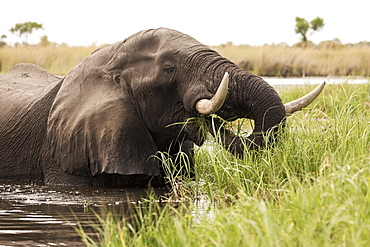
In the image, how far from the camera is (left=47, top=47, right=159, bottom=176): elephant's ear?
6.42 meters

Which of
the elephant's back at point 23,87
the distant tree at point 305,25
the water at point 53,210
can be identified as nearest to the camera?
the water at point 53,210

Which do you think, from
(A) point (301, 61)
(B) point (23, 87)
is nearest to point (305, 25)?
(A) point (301, 61)

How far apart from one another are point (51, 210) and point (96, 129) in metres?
0.95

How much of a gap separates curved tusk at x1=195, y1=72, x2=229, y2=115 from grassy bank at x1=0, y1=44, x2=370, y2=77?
18308 mm

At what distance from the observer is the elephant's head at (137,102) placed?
19.8 feet

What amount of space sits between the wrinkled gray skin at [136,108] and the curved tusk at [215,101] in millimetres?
94

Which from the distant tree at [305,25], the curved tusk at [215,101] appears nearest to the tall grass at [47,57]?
the curved tusk at [215,101]

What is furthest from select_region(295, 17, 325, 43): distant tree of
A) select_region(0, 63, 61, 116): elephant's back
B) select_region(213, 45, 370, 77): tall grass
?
select_region(0, 63, 61, 116): elephant's back

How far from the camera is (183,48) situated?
6238 millimetres

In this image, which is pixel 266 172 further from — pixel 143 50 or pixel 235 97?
pixel 143 50

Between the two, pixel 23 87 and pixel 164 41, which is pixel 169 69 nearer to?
pixel 164 41

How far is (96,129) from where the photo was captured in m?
6.51

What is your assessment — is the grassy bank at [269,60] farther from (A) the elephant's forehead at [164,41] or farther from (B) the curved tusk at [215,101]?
(B) the curved tusk at [215,101]

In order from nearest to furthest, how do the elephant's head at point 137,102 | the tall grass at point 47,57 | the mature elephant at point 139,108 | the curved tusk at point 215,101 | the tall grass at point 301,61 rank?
the curved tusk at point 215,101 < the mature elephant at point 139,108 < the elephant's head at point 137,102 < the tall grass at point 47,57 < the tall grass at point 301,61
